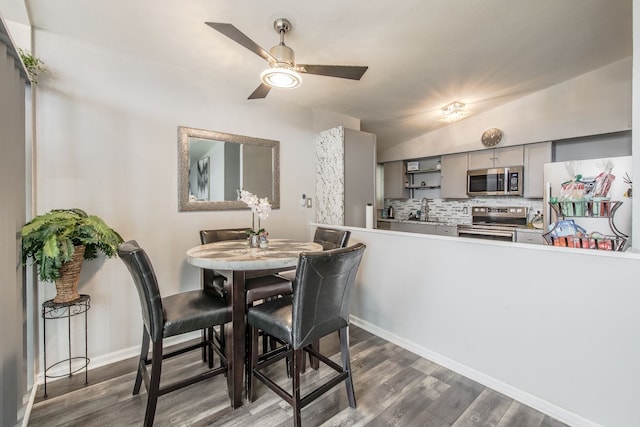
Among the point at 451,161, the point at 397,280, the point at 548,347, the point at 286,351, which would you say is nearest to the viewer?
the point at 548,347

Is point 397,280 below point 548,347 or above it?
above

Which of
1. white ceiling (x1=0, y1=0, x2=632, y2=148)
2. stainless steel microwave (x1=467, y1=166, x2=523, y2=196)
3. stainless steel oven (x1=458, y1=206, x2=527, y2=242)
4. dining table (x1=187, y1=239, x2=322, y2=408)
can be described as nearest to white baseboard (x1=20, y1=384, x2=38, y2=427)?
dining table (x1=187, y1=239, x2=322, y2=408)

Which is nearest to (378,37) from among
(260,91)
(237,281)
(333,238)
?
(260,91)

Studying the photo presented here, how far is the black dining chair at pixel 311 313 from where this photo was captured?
4.88ft

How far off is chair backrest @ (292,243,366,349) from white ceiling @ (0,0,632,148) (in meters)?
1.64

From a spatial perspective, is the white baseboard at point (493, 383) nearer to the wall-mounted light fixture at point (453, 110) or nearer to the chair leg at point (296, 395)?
the chair leg at point (296, 395)

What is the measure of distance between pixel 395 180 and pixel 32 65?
5.09 metres

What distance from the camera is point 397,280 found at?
2.64 metres

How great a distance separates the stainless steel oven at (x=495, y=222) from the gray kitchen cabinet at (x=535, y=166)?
0.34 meters

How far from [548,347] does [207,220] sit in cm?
286

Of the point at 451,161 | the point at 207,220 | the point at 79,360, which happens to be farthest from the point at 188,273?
the point at 451,161

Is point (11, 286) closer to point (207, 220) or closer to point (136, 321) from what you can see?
point (136, 321)

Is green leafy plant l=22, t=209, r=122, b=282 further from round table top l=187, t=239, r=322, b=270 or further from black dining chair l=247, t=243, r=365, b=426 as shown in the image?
black dining chair l=247, t=243, r=365, b=426

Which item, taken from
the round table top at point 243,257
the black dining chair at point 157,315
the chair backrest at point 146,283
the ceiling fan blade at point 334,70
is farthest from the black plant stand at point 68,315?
the ceiling fan blade at point 334,70
